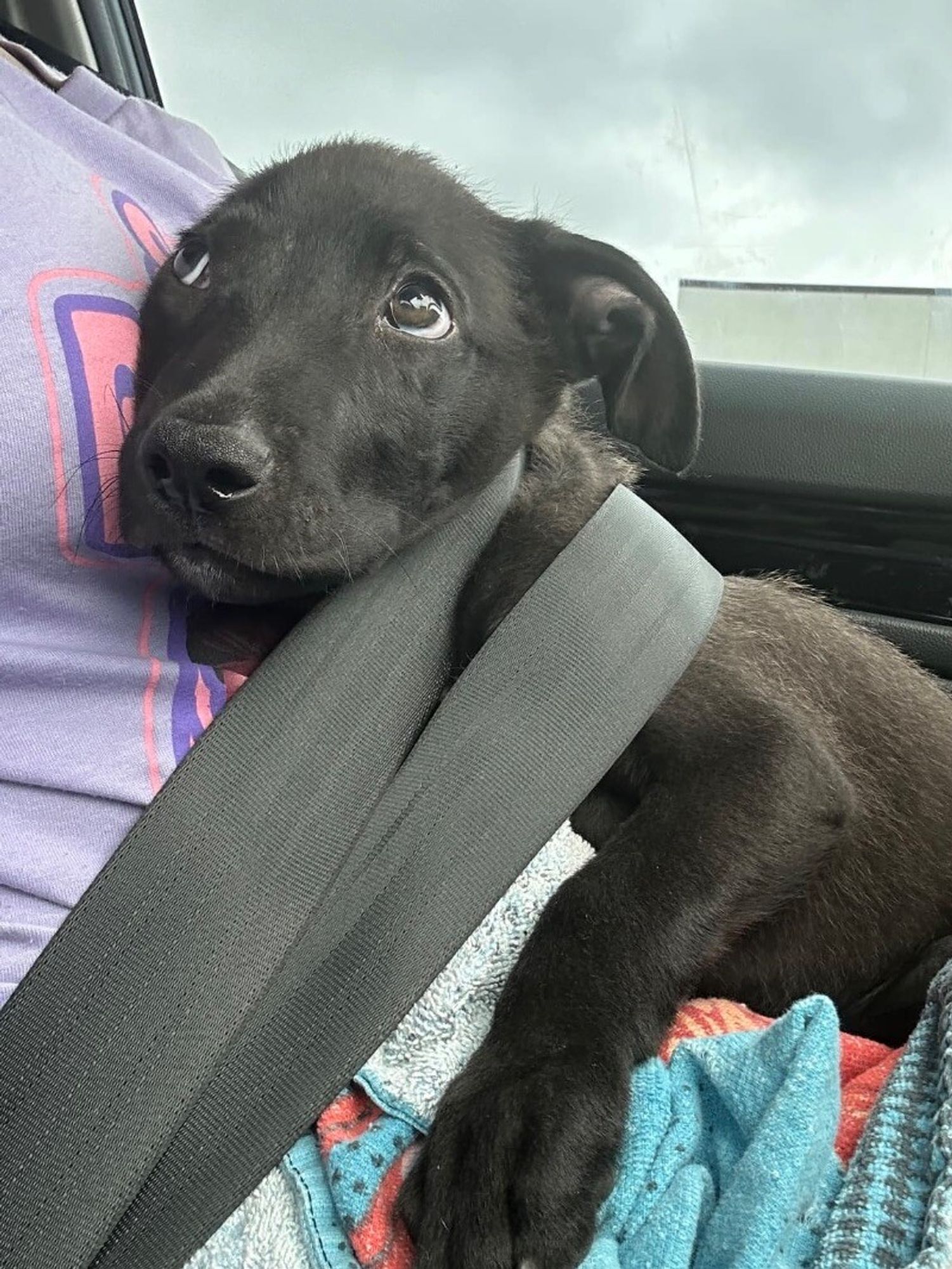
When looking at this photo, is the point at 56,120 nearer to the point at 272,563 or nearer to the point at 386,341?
the point at 386,341

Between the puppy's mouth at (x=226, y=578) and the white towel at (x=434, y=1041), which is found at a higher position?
the puppy's mouth at (x=226, y=578)

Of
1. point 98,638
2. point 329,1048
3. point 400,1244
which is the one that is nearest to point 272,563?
point 98,638

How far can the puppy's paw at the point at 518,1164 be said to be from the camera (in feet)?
3.73

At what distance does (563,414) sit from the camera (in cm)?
217

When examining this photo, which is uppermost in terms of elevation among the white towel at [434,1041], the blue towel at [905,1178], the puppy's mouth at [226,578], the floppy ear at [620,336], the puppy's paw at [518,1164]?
the floppy ear at [620,336]

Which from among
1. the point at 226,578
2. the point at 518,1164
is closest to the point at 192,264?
the point at 226,578

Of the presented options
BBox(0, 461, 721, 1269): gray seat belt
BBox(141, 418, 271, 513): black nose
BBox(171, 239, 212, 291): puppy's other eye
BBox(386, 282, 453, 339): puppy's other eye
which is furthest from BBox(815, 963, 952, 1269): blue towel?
BBox(171, 239, 212, 291): puppy's other eye

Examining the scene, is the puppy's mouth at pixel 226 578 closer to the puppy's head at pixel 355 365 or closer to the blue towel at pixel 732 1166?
the puppy's head at pixel 355 365

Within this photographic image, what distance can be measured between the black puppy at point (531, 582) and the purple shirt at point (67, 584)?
76 millimetres

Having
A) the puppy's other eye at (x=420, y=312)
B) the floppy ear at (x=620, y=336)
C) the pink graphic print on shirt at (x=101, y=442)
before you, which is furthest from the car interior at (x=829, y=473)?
the pink graphic print on shirt at (x=101, y=442)

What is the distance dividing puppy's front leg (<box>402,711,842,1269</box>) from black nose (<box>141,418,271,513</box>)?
69 cm

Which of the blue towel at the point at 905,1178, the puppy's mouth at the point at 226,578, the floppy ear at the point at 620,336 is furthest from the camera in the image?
the floppy ear at the point at 620,336

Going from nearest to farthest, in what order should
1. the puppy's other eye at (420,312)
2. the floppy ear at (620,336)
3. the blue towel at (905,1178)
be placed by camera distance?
the blue towel at (905,1178)
the puppy's other eye at (420,312)
the floppy ear at (620,336)

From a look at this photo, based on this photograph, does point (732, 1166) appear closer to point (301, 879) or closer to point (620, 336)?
point (301, 879)
